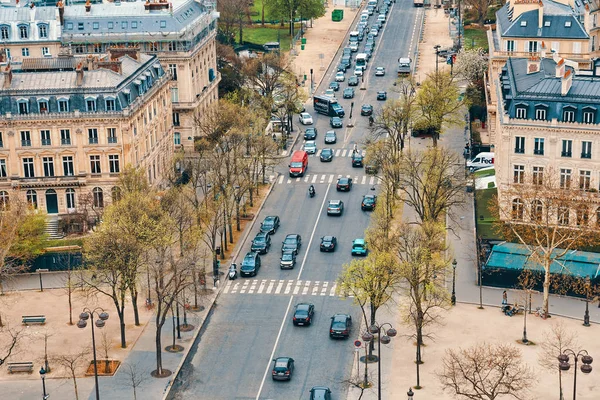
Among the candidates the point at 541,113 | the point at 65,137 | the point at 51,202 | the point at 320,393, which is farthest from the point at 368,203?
the point at 320,393

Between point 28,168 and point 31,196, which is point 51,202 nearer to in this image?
point 31,196

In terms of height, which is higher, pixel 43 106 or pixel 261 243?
pixel 43 106

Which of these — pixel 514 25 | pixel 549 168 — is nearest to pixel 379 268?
pixel 549 168

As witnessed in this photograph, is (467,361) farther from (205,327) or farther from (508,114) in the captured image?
(508,114)

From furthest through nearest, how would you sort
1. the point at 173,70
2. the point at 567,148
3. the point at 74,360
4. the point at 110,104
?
the point at 173,70
the point at 110,104
the point at 567,148
the point at 74,360

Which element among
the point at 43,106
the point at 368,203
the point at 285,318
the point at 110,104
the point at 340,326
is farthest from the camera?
the point at 368,203
